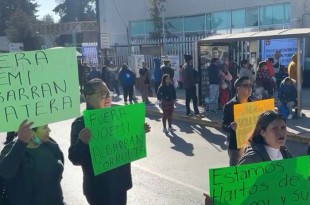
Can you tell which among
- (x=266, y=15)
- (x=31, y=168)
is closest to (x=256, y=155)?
(x=31, y=168)

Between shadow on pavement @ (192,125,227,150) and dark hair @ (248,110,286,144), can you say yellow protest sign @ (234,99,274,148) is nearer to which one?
dark hair @ (248,110,286,144)

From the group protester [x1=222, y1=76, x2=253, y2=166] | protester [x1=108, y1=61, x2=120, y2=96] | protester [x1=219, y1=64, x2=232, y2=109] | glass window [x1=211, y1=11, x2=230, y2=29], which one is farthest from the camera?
glass window [x1=211, y1=11, x2=230, y2=29]

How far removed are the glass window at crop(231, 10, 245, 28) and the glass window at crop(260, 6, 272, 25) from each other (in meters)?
1.15

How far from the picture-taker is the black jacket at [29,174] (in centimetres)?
308

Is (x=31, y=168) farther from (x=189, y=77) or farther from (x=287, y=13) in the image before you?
(x=287, y=13)

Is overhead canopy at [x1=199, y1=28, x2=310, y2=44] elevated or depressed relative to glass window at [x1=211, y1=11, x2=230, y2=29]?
depressed

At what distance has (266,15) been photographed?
891 inches

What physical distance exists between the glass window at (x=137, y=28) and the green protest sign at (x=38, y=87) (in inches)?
1052

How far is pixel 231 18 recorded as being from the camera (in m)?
24.2

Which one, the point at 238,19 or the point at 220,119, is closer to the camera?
the point at 220,119

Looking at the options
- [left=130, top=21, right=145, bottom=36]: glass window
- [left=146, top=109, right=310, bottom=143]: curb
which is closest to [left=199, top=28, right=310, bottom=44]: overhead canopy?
[left=146, top=109, right=310, bottom=143]: curb

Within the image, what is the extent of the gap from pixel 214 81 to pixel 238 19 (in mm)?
11458

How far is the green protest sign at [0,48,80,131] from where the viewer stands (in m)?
3.15

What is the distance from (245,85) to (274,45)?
13.9 metres
